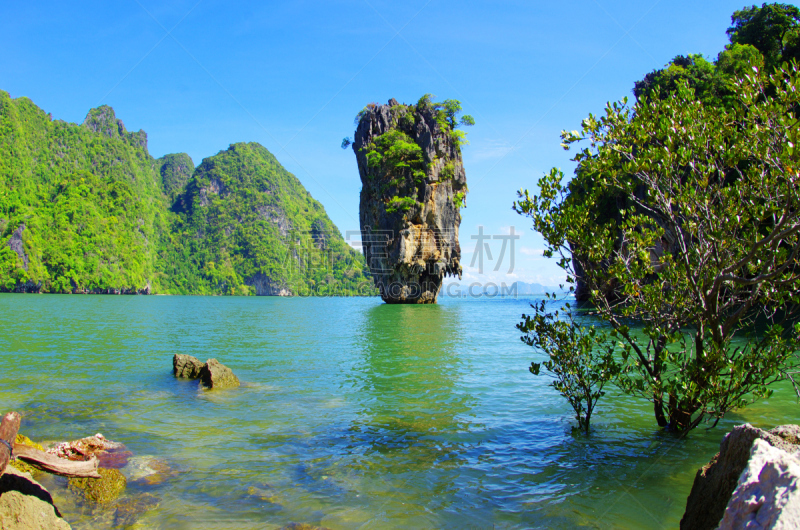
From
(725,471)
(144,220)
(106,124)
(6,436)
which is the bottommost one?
(6,436)

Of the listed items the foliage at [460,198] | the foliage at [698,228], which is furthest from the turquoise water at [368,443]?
the foliage at [460,198]

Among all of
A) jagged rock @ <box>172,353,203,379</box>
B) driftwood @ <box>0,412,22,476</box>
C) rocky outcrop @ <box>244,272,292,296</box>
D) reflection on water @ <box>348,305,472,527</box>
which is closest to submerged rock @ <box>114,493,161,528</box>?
driftwood @ <box>0,412,22,476</box>

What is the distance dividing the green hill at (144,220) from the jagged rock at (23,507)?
94617 millimetres

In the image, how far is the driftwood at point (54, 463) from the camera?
466cm

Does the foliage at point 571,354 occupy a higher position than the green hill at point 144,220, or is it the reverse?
the green hill at point 144,220

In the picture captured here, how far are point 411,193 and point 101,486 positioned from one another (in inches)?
1637

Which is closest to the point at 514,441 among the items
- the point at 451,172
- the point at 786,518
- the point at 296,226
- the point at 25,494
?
the point at 786,518

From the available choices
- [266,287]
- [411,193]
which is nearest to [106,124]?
[266,287]

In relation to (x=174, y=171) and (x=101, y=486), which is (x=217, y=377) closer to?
(x=101, y=486)

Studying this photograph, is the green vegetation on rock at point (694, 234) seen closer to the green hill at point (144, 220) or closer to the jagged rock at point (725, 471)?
the jagged rock at point (725, 471)

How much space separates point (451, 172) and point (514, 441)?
136ft

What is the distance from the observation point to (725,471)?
11.3ft

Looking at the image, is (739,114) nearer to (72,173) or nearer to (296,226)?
(72,173)

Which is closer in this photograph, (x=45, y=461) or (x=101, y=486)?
(x=45, y=461)
